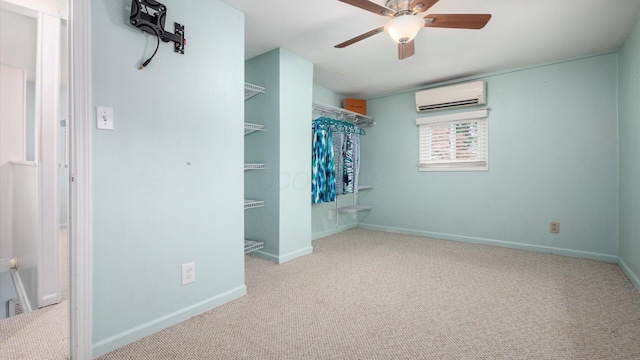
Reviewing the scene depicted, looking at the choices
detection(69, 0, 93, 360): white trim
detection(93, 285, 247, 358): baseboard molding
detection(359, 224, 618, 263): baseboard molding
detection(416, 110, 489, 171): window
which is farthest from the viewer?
detection(416, 110, 489, 171): window

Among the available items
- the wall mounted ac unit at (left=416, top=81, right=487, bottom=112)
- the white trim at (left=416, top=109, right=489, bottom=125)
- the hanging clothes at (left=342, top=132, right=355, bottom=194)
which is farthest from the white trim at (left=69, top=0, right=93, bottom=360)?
the white trim at (left=416, top=109, right=489, bottom=125)

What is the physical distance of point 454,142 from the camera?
3.80 m

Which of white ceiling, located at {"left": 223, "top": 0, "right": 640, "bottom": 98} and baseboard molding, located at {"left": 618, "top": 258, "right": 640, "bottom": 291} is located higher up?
white ceiling, located at {"left": 223, "top": 0, "right": 640, "bottom": 98}

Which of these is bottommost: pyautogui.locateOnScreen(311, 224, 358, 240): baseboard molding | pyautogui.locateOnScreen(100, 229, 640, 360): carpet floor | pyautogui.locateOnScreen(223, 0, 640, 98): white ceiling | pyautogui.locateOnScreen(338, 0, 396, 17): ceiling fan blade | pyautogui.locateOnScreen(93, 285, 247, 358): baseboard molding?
pyautogui.locateOnScreen(100, 229, 640, 360): carpet floor

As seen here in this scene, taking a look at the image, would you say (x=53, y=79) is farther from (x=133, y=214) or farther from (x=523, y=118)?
(x=523, y=118)

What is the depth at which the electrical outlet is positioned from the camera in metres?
1.77

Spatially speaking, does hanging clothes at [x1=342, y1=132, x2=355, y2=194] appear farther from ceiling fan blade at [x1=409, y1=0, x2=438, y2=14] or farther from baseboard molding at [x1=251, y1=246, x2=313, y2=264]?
ceiling fan blade at [x1=409, y1=0, x2=438, y2=14]

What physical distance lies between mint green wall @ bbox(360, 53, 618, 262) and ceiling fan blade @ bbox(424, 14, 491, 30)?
6.65 ft

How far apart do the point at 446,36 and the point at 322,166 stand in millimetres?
1841

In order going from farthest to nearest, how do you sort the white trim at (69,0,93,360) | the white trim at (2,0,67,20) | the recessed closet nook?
the recessed closet nook, the white trim at (2,0,67,20), the white trim at (69,0,93,360)

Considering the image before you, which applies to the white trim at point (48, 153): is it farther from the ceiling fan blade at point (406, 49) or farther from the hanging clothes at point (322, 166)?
the ceiling fan blade at point (406, 49)

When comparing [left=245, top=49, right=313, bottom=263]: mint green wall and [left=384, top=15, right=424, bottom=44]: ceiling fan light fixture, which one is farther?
[left=245, top=49, right=313, bottom=263]: mint green wall

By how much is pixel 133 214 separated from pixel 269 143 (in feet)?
5.02

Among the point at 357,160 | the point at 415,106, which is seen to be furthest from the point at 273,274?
the point at 415,106
